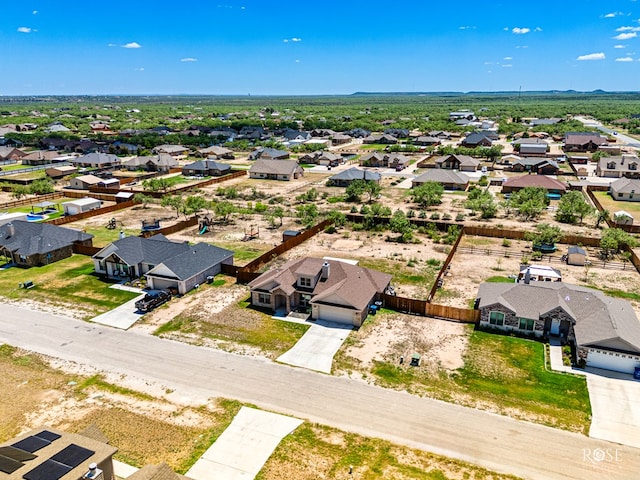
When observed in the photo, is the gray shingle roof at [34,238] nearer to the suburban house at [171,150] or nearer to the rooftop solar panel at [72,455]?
the rooftop solar panel at [72,455]

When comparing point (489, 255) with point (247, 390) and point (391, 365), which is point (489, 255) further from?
point (247, 390)

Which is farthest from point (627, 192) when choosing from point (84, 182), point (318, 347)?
point (84, 182)

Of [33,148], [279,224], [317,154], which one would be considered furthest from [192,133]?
[279,224]

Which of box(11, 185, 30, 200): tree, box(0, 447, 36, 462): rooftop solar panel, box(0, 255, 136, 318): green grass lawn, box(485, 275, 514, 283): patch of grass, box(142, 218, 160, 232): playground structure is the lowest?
box(485, 275, 514, 283): patch of grass

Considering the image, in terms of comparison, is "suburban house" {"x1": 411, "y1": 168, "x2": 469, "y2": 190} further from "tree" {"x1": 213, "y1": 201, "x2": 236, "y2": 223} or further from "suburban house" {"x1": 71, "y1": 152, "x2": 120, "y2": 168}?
"suburban house" {"x1": 71, "y1": 152, "x2": 120, "y2": 168}

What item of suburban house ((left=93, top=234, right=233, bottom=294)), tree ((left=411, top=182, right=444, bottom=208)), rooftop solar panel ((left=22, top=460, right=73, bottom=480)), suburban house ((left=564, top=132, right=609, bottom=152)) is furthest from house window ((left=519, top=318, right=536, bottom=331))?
suburban house ((left=564, top=132, right=609, bottom=152))

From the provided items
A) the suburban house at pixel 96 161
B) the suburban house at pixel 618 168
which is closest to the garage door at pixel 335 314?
the suburban house at pixel 618 168
